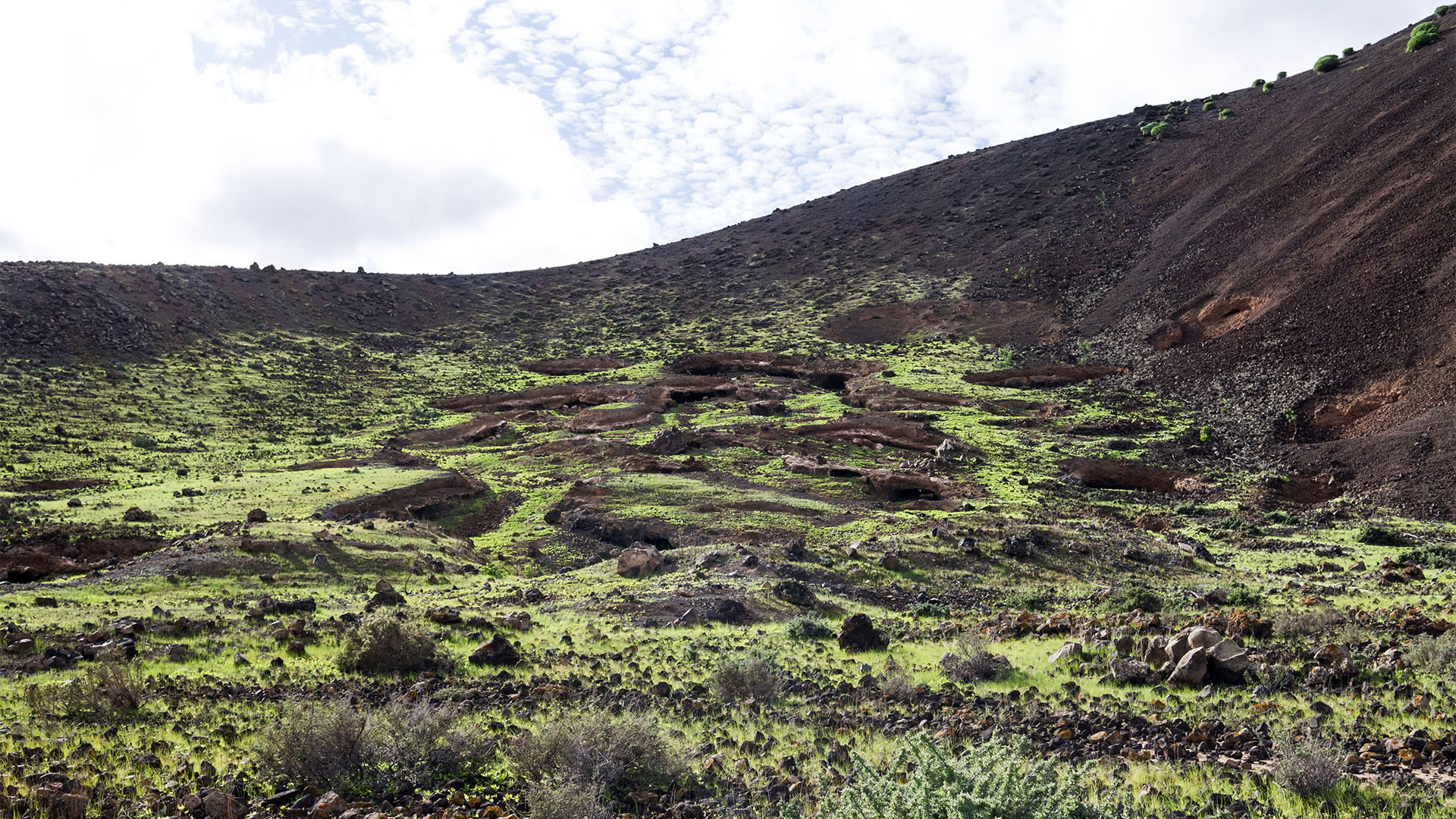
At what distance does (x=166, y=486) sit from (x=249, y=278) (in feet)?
156

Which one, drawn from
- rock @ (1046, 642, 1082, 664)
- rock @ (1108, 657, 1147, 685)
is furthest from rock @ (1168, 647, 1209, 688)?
rock @ (1046, 642, 1082, 664)

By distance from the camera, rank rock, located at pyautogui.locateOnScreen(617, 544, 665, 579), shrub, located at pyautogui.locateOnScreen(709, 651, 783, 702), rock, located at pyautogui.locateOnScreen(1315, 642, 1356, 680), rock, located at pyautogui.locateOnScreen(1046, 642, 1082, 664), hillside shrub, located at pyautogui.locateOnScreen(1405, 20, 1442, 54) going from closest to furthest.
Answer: rock, located at pyautogui.locateOnScreen(1315, 642, 1356, 680) < shrub, located at pyautogui.locateOnScreen(709, 651, 783, 702) < rock, located at pyautogui.locateOnScreen(1046, 642, 1082, 664) < rock, located at pyautogui.locateOnScreen(617, 544, 665, 579) < hillside shrub, located at pyautogui.locateOnScreen(1405, 20, 1442, 54)

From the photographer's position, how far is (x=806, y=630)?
16.3 meters

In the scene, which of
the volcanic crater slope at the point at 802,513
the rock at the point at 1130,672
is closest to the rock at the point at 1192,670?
the volcanic crater slope at the point at 802,513

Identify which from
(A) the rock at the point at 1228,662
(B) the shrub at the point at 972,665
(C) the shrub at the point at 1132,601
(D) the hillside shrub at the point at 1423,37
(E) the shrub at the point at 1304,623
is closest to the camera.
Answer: (A) the rock at the point at 1228,662

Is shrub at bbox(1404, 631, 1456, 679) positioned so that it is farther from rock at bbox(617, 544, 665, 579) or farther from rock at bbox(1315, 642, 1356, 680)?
rock at bbox(617, 544, 665, 579)

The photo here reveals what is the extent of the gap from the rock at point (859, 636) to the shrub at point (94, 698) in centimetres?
1051

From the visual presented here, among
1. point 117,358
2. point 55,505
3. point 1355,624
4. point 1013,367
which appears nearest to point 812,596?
point 1355,624

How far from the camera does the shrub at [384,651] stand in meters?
12.7

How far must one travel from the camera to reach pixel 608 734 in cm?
845

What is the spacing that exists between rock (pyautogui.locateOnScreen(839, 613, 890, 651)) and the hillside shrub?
75.7 m

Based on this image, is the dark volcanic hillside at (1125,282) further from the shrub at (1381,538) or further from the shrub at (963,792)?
the shrub at (963,792)

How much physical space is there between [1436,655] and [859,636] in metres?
8.05

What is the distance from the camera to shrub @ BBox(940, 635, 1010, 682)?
12.1 m
